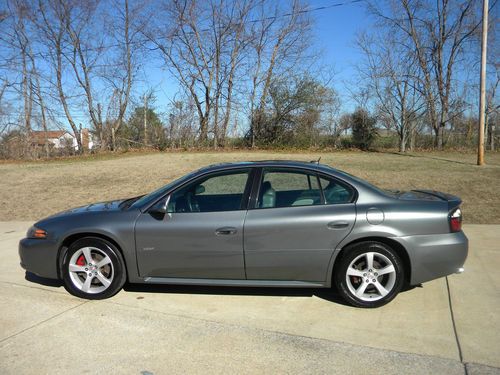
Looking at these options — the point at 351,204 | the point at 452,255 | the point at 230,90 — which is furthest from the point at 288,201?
the point at 230,90

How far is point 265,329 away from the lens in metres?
3.86

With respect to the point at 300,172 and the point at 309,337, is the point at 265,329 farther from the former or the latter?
the point at 300,172

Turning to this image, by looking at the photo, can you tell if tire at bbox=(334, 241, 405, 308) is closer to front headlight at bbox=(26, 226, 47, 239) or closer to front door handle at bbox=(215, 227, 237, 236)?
front door handle at bbox=(215, 227, 237, 236)

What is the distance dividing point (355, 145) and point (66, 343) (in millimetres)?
22263

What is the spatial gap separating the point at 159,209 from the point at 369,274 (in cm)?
215

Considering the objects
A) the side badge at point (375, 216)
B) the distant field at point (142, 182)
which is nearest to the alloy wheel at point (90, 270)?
the side badge at point (375, 216)

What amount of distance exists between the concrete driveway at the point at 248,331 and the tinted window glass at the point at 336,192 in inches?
40.5

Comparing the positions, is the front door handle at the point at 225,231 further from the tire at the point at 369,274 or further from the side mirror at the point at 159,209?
the tire at the point at 369,274

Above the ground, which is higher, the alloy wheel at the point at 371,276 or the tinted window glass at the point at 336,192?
the tinted window glass at the point at 336,192

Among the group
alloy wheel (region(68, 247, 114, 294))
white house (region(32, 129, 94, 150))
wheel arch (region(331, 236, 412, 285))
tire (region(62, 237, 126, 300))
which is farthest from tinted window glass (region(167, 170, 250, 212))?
white house (region(32, 129, 94, 150))

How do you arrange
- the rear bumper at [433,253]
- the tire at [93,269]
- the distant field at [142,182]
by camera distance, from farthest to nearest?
the distant field at [142,182], the tire at [93,269], the rear bumper at [433,253]

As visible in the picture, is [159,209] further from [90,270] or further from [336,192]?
[336,192]

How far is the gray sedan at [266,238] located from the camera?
13.8ft

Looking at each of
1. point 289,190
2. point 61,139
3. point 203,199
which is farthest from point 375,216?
point 61,139
